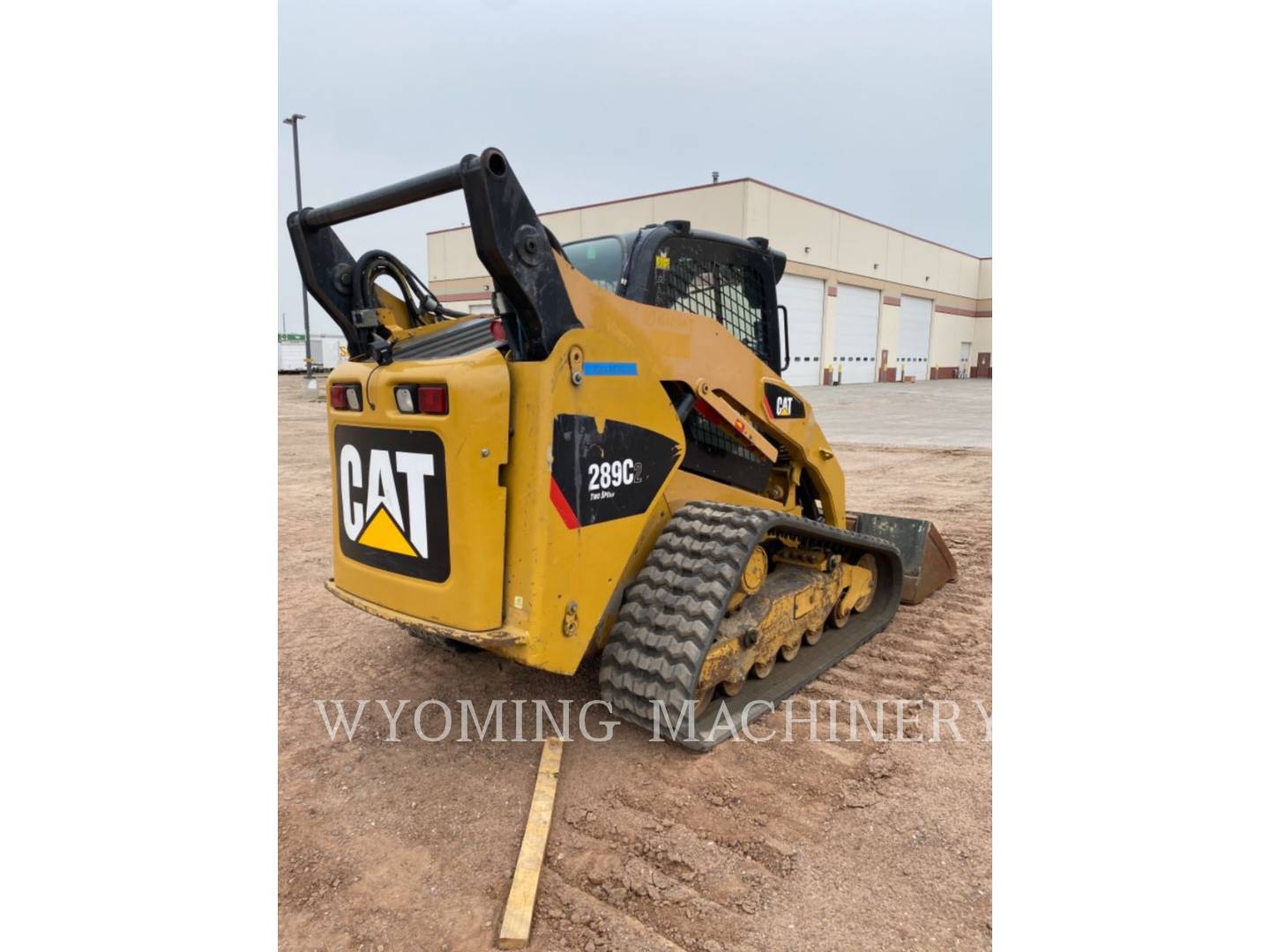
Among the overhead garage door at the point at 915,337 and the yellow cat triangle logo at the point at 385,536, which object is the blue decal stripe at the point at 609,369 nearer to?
the yellow cat triangle logo at the point at 385,536

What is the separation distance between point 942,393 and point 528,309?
2858cm

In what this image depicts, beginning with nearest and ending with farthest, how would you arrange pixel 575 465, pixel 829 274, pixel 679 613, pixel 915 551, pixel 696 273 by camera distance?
pixel 575 465, pixel 679 613, pixel 696 273, pixel 915 551, pixel 829 274

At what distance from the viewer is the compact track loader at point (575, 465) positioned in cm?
272

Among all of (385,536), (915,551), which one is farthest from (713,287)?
(915,551)

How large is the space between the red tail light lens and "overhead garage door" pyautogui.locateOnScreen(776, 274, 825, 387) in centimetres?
2646

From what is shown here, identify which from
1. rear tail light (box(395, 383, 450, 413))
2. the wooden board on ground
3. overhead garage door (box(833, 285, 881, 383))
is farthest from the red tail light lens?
overhead garage door (box(833, 285, 881, 383))

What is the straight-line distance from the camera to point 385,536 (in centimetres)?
301

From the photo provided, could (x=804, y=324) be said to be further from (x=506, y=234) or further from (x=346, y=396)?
(x=506, y=234)

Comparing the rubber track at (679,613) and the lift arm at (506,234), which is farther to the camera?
the rubber track at (679,613)

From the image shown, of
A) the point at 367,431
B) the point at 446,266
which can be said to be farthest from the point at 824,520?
the point at 446,266

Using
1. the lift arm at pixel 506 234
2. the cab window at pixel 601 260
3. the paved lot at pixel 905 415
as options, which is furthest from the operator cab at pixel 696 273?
the paved lot at pixel 905 415

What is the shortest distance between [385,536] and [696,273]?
2045mm

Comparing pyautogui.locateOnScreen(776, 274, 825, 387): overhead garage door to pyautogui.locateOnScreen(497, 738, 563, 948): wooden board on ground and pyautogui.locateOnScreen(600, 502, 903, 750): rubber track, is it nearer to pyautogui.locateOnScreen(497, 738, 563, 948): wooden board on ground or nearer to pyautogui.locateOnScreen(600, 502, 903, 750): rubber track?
pyautogui.locateOnScreen(600, 502, 903, 750): rubber track

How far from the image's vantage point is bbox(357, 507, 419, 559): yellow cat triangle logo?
2.93 metres
